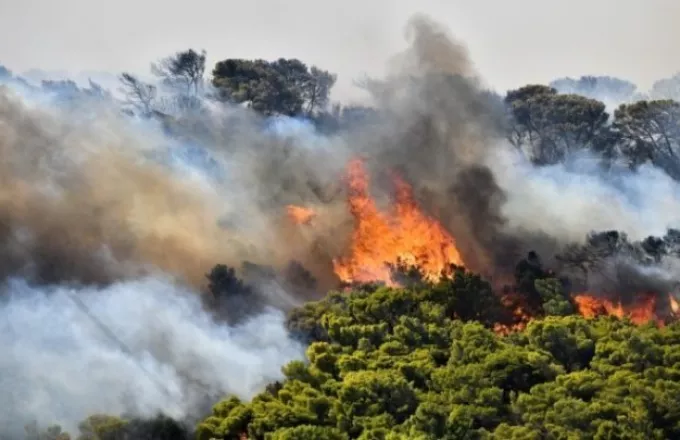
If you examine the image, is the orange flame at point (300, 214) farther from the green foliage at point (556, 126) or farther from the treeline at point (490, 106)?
the green foliage at point (556, 126)

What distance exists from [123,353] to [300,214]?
73.9 feet

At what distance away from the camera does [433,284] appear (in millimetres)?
50062

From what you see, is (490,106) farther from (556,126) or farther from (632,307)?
(632,307)

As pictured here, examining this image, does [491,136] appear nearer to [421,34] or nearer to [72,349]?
[421,34]

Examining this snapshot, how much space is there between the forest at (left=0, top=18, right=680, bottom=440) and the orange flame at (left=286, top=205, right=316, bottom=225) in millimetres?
159

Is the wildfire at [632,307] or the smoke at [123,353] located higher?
the wildfire at [632,307]

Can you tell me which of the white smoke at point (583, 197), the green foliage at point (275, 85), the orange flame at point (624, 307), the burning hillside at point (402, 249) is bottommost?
the orange flame at point (624, 307)

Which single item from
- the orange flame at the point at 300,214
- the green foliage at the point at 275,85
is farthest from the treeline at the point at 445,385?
the green foliage at the point at 275,85

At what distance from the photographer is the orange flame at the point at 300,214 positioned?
209 feet

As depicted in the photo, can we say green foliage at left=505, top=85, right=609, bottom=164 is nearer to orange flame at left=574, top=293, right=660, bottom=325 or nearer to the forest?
the forest

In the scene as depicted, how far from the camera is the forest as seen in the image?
35.8 meters

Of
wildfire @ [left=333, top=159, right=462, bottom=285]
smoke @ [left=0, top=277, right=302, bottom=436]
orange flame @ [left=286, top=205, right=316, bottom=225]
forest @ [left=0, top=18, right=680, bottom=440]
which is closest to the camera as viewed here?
forest @ [left=0, top=18, right=680, bottom=440]

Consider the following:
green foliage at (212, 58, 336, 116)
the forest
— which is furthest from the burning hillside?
green foliage at (212, 58, 336, 116)

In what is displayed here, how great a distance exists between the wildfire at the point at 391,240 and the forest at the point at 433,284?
14cm
